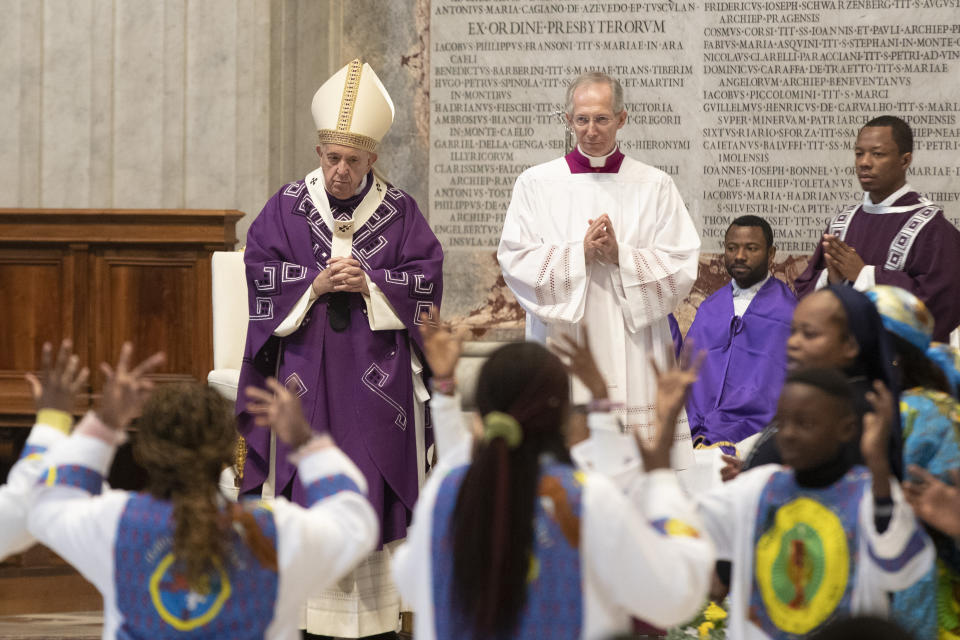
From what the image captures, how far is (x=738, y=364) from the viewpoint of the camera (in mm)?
6805

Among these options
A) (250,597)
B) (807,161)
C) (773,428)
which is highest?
(807,161)

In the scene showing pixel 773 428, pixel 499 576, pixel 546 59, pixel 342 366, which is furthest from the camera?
pixel 546 59

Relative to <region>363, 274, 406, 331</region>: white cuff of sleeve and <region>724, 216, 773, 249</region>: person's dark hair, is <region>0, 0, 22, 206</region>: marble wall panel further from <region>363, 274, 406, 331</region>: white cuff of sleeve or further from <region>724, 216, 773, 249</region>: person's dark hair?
<region>724, 216, 773, 249</region>: person's dark hair

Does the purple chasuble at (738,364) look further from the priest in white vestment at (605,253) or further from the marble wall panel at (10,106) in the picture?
the marble wall panel at (10,106)

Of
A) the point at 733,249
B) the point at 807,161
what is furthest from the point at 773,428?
the point at 807,161

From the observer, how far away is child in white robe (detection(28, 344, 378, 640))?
2750 mm

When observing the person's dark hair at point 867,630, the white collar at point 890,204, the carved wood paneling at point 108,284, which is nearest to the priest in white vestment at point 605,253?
the white collar at point 890,204

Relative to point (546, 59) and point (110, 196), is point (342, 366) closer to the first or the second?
point (110, 196)

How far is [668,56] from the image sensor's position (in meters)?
8.53

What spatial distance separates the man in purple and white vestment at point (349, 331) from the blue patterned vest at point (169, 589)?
109 inches

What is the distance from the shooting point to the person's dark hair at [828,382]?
3018mm

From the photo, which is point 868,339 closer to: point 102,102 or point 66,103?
point 102,102

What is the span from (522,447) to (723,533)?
2.23ft

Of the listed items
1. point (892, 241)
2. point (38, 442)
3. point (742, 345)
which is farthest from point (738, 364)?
point (38, 442)
